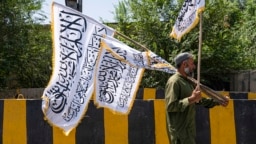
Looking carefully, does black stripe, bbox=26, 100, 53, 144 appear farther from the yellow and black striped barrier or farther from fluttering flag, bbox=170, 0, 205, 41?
fluttering flag, bbox=170, 0, 205, 41

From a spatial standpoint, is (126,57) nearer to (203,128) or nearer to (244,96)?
(203,128)

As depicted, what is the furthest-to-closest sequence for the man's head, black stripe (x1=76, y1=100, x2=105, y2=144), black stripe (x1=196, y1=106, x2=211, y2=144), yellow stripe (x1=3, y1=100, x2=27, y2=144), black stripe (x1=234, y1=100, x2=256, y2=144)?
black stripe (x1=234, y1=100, x2=256, y2=144)
black stripe (x1=196, y1=106, x2=211, y2=144)
black stripe (x1=76, y1=100, x2=105, y2=144)
yellow stripe (x1=3, y1=100, x2=27, y2=144)
the man's head

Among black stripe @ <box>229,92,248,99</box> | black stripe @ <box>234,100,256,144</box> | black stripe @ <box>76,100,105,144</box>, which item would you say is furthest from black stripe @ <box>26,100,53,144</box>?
black stripe @ <box>229,92,248,99</box>

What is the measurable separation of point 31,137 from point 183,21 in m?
2.37

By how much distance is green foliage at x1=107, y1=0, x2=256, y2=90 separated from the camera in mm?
15414

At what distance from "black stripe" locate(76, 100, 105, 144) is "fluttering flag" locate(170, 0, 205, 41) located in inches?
55.0

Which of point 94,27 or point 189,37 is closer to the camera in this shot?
point 94,27

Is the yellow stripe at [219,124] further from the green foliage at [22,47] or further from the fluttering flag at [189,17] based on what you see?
the green foliage at [22,47]

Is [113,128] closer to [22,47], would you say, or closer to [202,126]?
[202,126]

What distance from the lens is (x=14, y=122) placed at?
20.5ft

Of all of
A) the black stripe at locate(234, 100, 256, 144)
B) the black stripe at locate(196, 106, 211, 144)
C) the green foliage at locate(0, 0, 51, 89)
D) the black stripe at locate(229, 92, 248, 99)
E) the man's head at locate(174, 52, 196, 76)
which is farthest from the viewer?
the green foliage at locate(0, 0, 51, 89)

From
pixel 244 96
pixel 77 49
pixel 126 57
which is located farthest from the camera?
pixel 244 96

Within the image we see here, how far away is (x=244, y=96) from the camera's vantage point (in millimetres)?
9695

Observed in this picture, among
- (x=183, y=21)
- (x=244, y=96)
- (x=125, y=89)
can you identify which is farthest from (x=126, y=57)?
(x=244, y=96)
